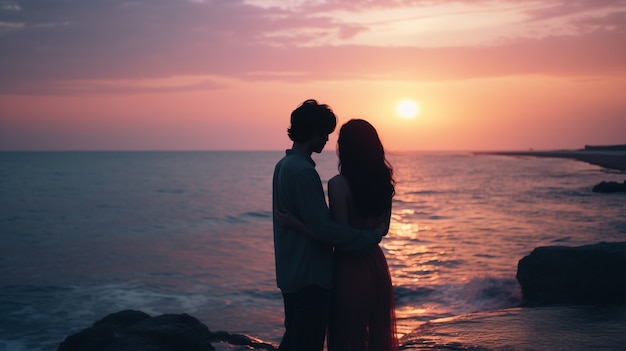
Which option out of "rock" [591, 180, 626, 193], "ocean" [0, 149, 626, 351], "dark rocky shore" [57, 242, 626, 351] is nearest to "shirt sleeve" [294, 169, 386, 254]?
"ocean" [0, 149, 626, 351]

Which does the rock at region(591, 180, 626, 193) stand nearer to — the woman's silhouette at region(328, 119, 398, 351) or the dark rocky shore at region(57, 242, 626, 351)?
the dark rocky shore at region(57, 242, 626, 351)

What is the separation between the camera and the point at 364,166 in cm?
400

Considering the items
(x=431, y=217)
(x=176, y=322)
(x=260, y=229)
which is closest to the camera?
(x=176, y=322)

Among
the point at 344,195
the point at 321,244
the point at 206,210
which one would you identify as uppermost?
the point at 344,195

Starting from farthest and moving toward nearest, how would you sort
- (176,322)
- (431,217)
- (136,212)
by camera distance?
1. (136,212)
2. (431,217)
3. (176,322)

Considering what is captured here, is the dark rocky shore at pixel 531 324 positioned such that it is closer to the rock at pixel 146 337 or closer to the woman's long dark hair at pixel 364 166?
the rock at pixel 146 337

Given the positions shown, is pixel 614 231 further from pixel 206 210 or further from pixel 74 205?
pixel 74 205

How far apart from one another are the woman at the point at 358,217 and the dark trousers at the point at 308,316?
0.17m

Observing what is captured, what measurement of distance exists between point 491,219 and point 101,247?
1624 centimetres

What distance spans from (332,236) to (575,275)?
20.9ft

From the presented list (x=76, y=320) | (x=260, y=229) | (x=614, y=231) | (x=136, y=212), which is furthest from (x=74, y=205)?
(x=614, y=231)

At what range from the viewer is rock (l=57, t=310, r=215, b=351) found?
8109 mm

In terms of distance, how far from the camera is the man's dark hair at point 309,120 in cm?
382

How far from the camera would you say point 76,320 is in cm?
1234
